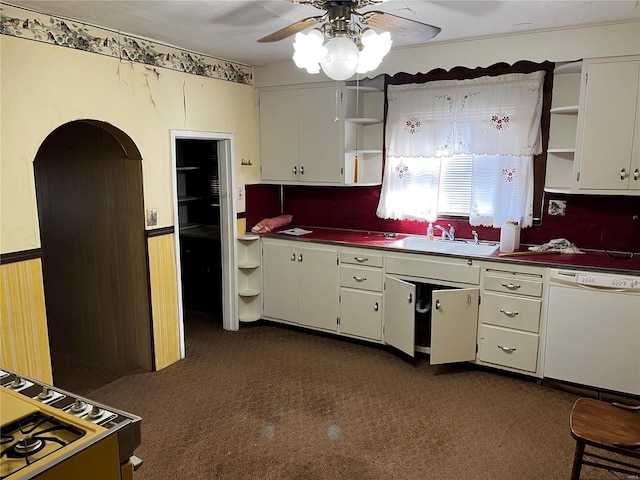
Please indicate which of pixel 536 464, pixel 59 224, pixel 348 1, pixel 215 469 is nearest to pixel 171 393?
pixel 215 469

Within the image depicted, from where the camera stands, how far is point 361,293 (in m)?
3.94

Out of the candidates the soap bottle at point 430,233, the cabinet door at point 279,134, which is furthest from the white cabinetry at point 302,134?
the soap bottle at point 430,233

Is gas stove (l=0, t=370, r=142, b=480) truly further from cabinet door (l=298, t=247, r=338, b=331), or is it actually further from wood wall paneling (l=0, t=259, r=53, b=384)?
cabinet door (l=298, t=247, r=338, b=331)

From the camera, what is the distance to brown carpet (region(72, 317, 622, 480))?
2.52m

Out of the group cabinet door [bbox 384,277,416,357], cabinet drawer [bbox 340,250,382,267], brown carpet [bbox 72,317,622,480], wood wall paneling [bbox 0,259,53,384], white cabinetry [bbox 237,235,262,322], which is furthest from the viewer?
white cabinetry [bbox 237,235,262,322]

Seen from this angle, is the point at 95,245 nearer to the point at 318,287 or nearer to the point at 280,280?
the point at 280,280

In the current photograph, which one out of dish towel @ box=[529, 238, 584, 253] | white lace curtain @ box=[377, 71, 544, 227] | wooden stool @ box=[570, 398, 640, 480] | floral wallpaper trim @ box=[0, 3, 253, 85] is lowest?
wooden stool @ box=[570, 398, 640, 480]

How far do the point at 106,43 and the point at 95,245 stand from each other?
1.47 m

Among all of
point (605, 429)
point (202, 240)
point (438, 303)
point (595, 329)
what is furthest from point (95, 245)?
point (595, 329)

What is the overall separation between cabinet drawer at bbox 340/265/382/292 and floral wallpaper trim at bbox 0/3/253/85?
190 centimetres

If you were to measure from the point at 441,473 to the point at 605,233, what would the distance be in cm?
218

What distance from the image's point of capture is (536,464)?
2.52 m

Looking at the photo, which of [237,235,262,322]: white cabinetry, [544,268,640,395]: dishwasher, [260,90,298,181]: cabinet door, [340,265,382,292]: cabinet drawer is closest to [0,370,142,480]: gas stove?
[340,265,382,292]: cabinet drawer

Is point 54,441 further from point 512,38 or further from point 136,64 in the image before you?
point 512,38
